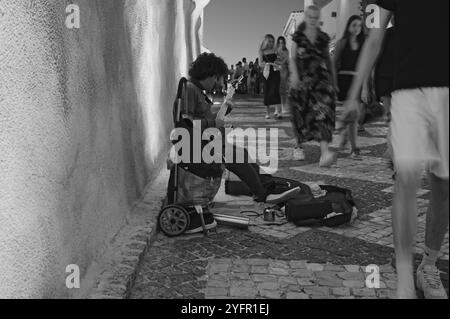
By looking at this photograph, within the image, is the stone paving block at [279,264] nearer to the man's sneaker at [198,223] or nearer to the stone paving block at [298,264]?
the stone paving block at [298,264]

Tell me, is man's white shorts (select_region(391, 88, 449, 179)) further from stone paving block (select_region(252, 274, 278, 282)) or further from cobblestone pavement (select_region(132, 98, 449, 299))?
stone paving block (select_region(252, 274, 278, 282))

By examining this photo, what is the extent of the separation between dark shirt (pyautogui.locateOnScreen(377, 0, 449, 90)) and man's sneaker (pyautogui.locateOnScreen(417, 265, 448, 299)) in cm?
114

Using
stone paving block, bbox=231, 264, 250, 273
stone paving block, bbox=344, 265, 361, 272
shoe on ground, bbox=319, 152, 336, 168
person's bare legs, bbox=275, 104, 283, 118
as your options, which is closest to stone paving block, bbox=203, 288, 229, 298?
stone paving block, bbox=231, 264, 250, 273

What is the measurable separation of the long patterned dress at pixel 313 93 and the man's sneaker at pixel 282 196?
159cm

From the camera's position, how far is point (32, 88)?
226 cm

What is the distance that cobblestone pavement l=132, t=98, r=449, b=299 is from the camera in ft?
10.0

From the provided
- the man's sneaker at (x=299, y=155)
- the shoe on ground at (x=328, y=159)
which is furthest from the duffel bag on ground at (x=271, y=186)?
the man's sneaker at (x=299, y=155)

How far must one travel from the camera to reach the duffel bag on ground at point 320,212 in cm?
421

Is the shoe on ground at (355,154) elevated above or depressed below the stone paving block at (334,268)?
above

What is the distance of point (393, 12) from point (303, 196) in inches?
97.5

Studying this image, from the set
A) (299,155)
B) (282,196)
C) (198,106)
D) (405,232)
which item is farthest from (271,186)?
(405,232)

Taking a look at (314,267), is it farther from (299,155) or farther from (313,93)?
(299,155)
